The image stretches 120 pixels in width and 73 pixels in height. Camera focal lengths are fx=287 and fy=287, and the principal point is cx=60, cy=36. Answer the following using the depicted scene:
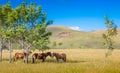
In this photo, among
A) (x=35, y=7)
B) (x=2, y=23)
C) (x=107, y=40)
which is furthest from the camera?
(x=2, y=23)

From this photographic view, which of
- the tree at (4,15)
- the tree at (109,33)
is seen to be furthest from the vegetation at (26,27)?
the tree at (109,33)

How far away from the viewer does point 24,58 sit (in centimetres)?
4200

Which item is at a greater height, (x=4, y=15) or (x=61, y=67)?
(x=4, y=15)

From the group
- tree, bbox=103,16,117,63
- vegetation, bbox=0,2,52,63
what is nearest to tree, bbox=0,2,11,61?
vegetation, bbox=0,2,52,63

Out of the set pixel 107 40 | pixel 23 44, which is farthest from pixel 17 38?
pixel 107 40

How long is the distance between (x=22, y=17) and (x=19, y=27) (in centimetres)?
191

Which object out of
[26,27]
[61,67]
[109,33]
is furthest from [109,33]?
[61,67]

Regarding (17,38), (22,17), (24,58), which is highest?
(22,17)

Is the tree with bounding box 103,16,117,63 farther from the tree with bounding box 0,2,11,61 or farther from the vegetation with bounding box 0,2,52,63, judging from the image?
the tree with bounding box 0,2,11,61

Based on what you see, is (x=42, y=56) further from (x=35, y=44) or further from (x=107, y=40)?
(x=107, y=40)

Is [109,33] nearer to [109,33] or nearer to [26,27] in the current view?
[109,33]

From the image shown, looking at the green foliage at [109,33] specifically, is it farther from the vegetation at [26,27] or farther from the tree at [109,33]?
the vegetation at [26,27]

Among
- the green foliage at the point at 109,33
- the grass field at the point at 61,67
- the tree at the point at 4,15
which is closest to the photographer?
the grass field at the point at 61,67

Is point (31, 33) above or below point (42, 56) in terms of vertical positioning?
above
